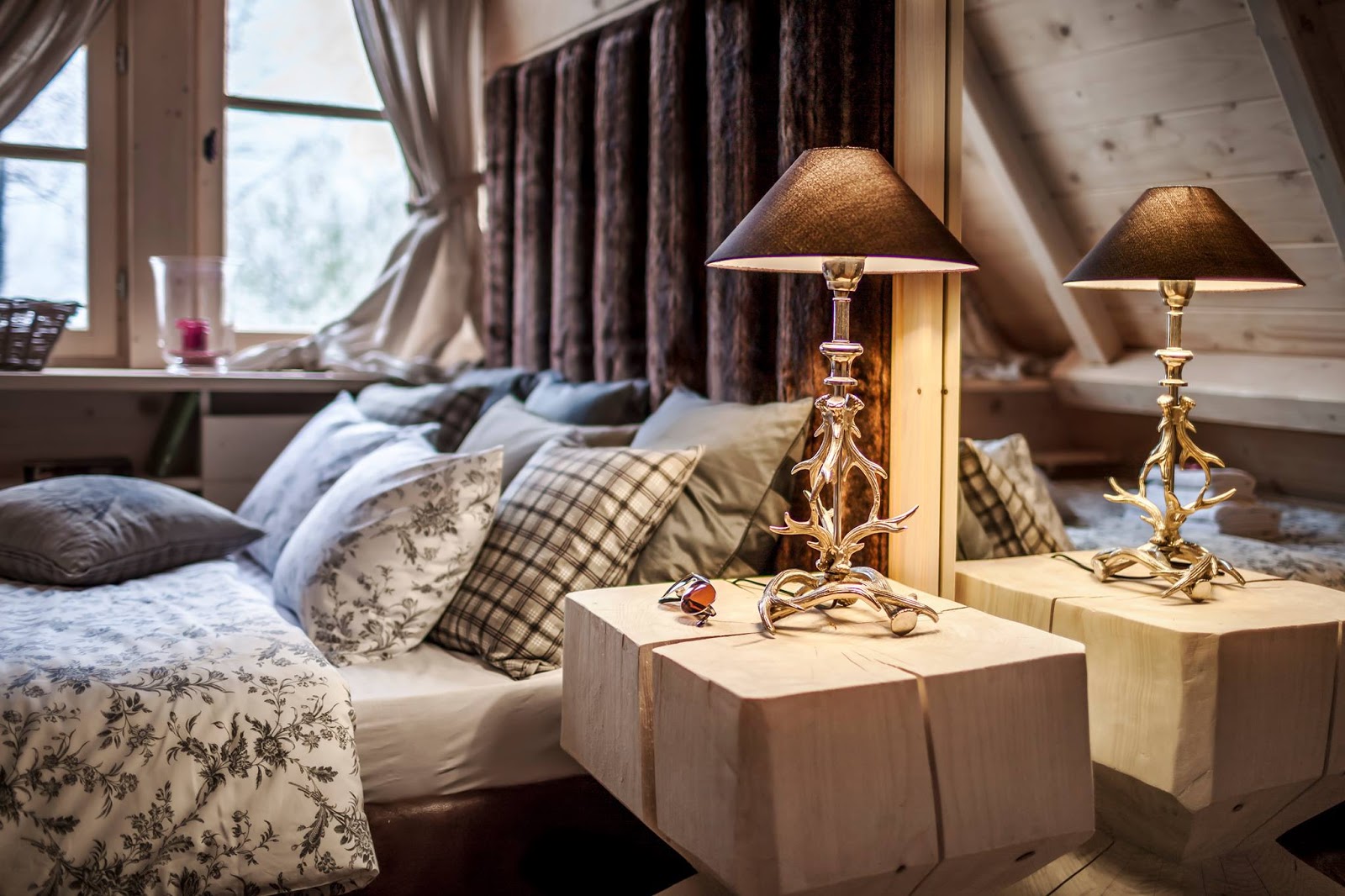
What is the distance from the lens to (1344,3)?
1930 mm

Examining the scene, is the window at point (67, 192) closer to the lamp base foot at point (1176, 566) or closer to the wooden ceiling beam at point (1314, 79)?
the lamp base foot at point (1176, 566)

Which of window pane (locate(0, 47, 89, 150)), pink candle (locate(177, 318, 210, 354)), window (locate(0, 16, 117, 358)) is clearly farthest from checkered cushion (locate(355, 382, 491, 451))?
window pane (locate(0, 47, 89, 150))

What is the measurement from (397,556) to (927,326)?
3.41 ft

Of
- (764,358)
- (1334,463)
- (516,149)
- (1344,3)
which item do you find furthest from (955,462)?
(516,149)

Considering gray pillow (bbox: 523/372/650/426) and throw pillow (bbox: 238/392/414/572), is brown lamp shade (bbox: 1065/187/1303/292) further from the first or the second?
throw pillow (bbox: 238/392/414/572)

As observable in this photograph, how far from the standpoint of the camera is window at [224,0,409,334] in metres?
3.84

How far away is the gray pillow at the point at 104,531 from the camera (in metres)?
2.35

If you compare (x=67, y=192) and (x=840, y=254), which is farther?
(x=67, y=192)

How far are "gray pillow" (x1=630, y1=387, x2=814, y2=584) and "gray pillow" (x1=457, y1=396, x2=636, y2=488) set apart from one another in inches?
12.4

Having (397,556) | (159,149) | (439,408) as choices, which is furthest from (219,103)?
(397,556)

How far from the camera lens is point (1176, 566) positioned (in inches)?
76.0

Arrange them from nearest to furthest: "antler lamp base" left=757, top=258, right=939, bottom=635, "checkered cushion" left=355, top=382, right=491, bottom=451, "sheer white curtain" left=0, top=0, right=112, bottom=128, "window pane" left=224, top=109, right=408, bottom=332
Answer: "antler lamp base" left=757, top=258, right=939, bottom=635, "checkered cushion" left=355, top=382, right=491, bottom=451, "sheer white curtain" left=0, top=0, right=112, bottom=128, "window pane" left=224, top=109, right=408, bottom=332

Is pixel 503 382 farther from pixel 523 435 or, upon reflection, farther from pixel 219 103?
pixel 219 103

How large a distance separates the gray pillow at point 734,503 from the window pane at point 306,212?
225cm
